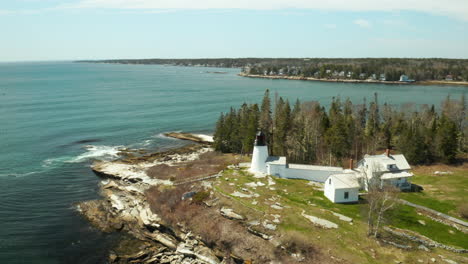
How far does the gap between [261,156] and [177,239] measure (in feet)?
53.7

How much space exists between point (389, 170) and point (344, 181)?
9.73 m

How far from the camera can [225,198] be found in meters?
36.1

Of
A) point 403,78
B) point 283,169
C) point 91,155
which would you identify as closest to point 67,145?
point 91,155

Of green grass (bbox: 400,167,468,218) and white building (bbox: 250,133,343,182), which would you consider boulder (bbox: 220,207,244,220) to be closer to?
white building (bbox: 250,133,343,182)

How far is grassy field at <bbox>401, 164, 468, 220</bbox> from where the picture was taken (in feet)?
117

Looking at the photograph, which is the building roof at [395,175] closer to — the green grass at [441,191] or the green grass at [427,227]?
the green grass at [441,191]

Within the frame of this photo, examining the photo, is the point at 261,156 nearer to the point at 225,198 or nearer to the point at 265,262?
the point at 225,198

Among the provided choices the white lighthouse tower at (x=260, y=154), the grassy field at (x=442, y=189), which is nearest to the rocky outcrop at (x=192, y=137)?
the white lighthouse tower at (x=260, y=154)

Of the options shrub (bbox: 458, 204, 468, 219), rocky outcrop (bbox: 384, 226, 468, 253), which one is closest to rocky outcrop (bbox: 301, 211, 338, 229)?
rocky outcrop (bbox: 384, 226, 468, 253)

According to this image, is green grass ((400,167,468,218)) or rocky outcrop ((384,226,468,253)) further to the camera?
green grass ((400,167,468,218))

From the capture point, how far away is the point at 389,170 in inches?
1671

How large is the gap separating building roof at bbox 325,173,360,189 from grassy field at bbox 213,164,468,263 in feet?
6.77

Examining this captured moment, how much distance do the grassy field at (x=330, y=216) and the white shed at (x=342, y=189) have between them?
0.88m

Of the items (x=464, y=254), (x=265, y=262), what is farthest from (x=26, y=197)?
(x=464, y=254)
